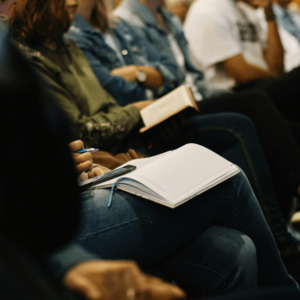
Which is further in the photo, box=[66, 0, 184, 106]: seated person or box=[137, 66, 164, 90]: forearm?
box=[137, 66, 164, 90]: forearm

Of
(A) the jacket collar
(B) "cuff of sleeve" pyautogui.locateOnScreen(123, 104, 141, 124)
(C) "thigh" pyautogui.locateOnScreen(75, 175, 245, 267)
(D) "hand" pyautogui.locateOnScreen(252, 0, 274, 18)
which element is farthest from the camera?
(D) "hand" pyautogui.locateOnScreen(252, 0, 274, 18)

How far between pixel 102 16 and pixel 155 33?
1.17 feet

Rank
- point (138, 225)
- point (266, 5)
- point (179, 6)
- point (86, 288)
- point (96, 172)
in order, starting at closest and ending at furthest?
point (86, 288)
point (138, 225)
point (96, 172)
point (266, 5)
point (179, 6)

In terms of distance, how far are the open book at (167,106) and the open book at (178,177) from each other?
346 millimetres

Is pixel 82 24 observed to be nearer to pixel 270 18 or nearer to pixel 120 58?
pixel 120 58

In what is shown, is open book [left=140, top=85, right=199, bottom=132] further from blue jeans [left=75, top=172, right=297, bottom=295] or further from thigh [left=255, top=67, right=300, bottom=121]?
thigh [left=255, top=67, right=300, bottom=121]

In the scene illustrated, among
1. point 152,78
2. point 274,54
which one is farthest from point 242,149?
point 274,54

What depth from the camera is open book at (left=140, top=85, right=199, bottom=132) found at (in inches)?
39.0

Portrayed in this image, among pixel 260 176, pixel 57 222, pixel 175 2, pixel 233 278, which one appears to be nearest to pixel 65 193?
pixel 57 222

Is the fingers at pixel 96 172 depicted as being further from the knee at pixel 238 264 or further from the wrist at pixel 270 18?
the wrist at pixel 270 18

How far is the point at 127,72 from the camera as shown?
134 centimetres

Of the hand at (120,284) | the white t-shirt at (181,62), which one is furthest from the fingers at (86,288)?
the white t-shirt at (181,62)

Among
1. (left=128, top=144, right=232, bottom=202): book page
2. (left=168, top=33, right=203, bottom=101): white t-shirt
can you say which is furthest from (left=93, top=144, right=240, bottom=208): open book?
(left=168, top=33, right=203, bottom=101): white t-shirt

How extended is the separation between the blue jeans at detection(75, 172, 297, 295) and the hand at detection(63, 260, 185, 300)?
0.22m
